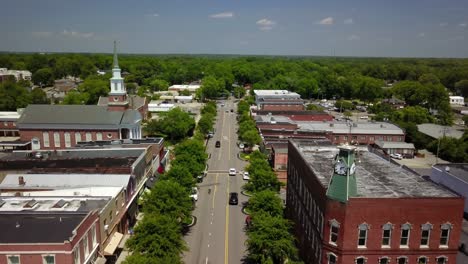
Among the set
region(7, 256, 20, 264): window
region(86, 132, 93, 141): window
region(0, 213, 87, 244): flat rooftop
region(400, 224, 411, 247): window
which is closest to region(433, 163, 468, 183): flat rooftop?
region(400, 224, 411, 247): window

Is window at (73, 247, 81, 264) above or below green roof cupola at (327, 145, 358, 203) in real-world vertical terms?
below

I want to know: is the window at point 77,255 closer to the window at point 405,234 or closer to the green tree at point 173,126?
the window at point 405,234

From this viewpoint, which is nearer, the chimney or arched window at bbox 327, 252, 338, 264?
arched window at bbox 327, 252, 338, 264

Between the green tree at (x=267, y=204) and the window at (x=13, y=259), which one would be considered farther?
the green tree at (x=267, y=204)

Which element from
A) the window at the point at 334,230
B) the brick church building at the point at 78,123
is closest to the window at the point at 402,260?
the window at the point at 334,230

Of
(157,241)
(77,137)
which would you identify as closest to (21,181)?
(157,241)

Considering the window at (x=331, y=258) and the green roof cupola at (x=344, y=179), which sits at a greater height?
the green roof cupola at (x=344, y=179)

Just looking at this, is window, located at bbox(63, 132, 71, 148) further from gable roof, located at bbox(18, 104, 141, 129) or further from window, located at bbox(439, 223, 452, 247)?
window, located at bbox(439, 223, 452, 247)
